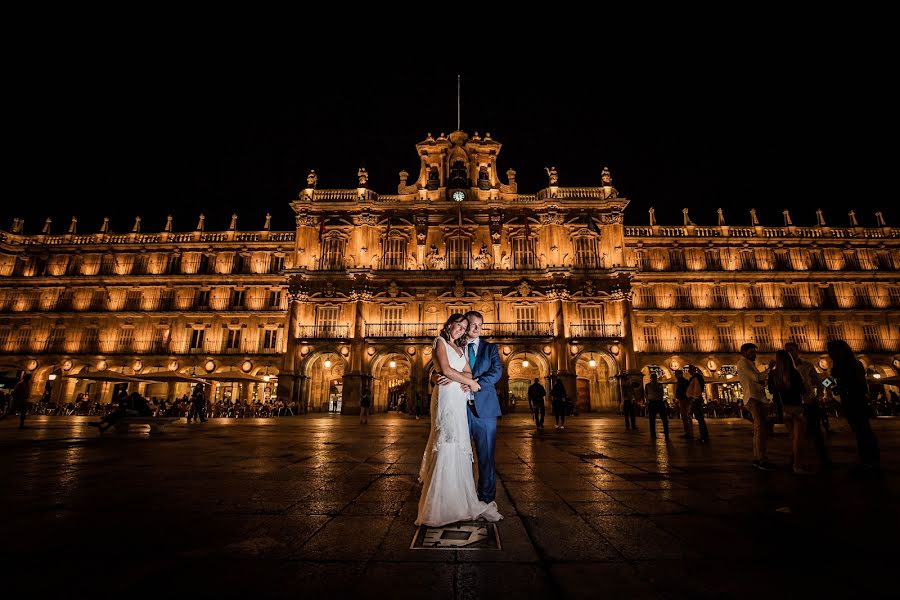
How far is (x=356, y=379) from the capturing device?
27.7 meters

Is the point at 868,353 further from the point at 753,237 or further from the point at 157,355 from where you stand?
the point at 157,355

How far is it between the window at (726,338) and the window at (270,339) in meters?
31.6

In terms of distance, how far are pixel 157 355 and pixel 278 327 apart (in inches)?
343

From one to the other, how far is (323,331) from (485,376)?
26.4 metres

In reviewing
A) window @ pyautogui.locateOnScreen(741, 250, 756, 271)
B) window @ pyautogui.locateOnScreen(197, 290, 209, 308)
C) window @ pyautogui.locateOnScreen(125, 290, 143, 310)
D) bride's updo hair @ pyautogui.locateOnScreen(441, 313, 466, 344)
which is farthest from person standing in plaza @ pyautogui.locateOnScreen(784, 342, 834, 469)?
window @ pyautogui.locateOnScreen(125, 290, 143, 310)

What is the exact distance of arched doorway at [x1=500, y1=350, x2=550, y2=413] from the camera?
27.8 m

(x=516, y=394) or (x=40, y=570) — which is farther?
(x=516, y=394)

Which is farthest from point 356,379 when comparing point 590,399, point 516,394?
point 590,399

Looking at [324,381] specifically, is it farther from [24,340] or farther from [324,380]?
[24,340]

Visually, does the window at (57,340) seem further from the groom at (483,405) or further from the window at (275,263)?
the groom at (483,405)

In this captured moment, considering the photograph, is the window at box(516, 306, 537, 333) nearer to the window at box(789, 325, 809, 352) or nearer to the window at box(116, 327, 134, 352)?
the window at box(789, 325, 809, 352)

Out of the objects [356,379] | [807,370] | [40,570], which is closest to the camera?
[40,570]

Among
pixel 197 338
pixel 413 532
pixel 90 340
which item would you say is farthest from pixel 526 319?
pixel 90 340

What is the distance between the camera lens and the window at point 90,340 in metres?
33.1
